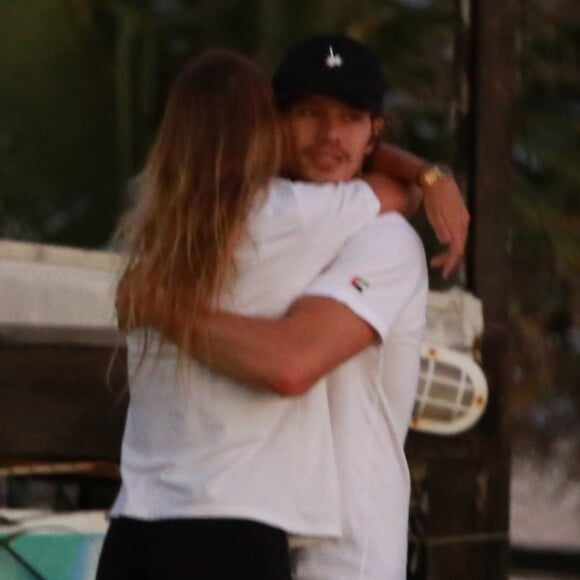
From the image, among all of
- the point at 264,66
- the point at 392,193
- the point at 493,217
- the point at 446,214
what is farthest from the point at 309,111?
the point at 264,66

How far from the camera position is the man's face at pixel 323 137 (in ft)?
6.73

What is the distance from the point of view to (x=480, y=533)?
3.75m

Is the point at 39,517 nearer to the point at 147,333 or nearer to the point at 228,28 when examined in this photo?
the point at 147,333

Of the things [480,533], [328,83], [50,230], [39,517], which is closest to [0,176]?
[50,230]

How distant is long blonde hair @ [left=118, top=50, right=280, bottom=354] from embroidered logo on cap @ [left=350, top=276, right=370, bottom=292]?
6.0 inches

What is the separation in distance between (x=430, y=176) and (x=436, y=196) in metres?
0.03

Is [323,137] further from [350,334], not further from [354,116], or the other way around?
[350,334]

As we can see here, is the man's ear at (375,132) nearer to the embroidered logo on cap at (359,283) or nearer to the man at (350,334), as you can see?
the man at (350,334)

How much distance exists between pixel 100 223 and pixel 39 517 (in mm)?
1086

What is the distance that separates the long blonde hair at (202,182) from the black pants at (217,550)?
0.22m

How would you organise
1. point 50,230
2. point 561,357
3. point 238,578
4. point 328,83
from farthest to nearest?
point 561,357, point 50,230, point 328,83, point 238,578

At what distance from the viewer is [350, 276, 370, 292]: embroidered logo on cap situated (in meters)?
1.90

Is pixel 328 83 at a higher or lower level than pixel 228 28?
lower

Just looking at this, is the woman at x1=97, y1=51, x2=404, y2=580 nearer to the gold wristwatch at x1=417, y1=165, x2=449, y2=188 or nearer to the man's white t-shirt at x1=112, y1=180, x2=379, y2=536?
the man's white t-shirt at x1=112, y1=180, x2=379, y2=536
